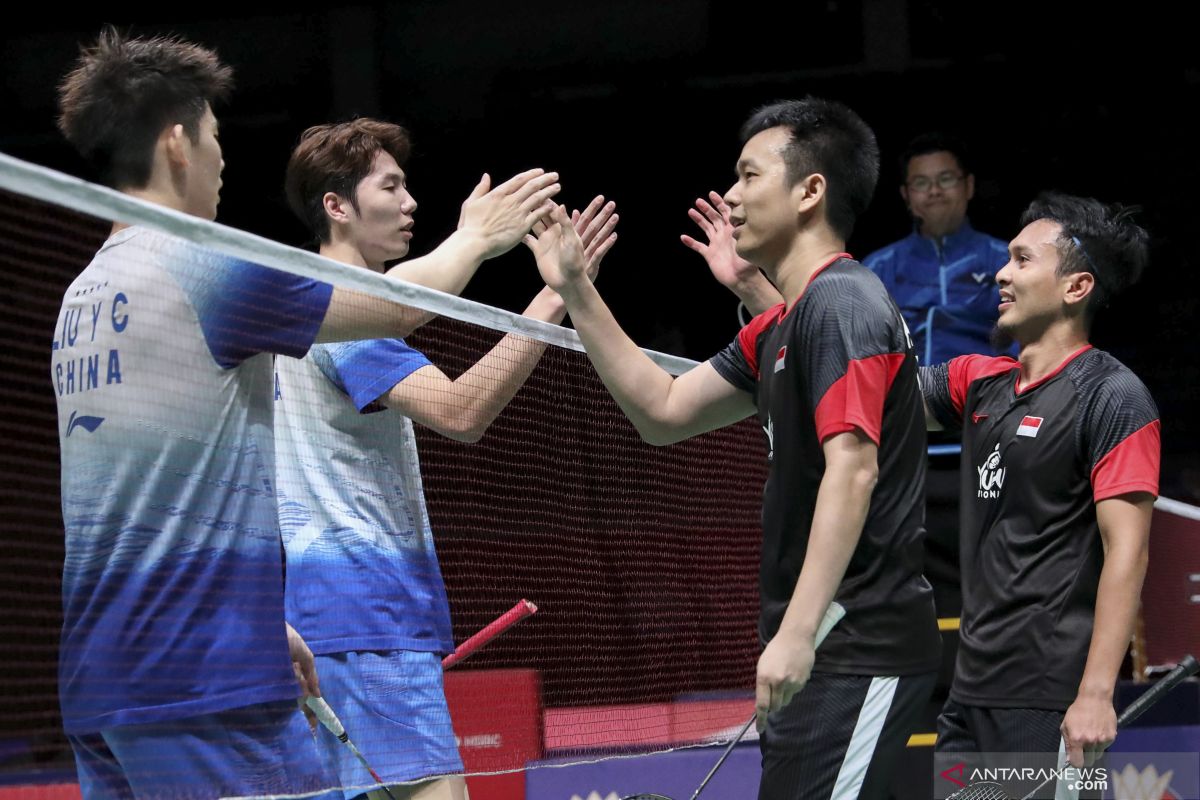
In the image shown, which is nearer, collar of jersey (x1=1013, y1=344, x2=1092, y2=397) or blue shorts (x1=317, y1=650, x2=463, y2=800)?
blue shorts (x1=317, y1=650, x2=463, y2=800)

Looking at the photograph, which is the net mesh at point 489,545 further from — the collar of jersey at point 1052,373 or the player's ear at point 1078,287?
the player's ear at point 1078,287

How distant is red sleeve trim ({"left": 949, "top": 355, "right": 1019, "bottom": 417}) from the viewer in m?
3.71

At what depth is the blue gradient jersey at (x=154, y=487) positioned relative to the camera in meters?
2.31

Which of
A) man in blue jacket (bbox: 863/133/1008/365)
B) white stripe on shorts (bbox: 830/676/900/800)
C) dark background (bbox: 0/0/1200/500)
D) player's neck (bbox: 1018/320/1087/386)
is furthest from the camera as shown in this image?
dark background (bbox: 0/0/1200/500)

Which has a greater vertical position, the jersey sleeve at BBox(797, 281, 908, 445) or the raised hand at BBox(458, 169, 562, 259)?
the raised hand at BBox(458, 169, 562, 259)

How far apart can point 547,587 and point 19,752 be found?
1.62 metres

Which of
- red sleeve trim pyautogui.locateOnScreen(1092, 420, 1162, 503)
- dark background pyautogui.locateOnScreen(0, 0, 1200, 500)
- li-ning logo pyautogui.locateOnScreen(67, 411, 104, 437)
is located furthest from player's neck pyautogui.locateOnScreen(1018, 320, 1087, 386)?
dark background pyautogui.locateOnScreen(0, 0, 1200, 500)

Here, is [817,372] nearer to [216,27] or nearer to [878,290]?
[878,290]

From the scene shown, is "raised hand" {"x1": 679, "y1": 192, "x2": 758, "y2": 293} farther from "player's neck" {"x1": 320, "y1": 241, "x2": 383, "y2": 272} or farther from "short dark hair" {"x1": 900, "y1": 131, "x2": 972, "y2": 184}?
"short dark hair" {"x1": 900, "y1": 131, "x2": 972, "y2": 184}

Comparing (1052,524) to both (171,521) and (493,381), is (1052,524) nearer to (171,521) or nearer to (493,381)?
(493,381)

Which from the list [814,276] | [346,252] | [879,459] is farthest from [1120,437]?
[346,252]

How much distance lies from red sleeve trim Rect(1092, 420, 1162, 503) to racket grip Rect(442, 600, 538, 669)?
1336mm

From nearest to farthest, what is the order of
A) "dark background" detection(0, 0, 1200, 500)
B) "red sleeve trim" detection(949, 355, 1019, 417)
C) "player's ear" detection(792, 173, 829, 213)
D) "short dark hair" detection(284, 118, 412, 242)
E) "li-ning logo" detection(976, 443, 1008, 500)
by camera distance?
1. "player's ear" detection(792, 173, 829, 213)
2. "short dark hair" detection(284, 118, 412, 242)
3. "li-ning logo" detection(976, 443, 1008, 500)
4. "red sleeve trim" detection(949, 355, 1019, 417)
5. "dark background" detection(0, 0, 1200, 500)

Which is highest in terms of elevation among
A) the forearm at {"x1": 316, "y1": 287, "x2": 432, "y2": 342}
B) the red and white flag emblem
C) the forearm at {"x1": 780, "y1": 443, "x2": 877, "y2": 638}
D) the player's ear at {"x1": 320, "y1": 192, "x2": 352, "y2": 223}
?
the player's ear at {"x1": 320, "y1": 192, "x2": 352, "y2": 223}
